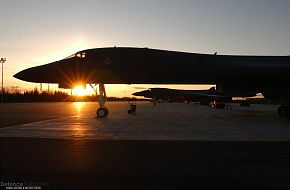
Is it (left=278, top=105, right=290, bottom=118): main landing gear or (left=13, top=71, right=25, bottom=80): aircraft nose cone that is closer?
(left=13, top=71, right=25, bottom=80): aircraft nose cone

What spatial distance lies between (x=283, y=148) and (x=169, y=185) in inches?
163

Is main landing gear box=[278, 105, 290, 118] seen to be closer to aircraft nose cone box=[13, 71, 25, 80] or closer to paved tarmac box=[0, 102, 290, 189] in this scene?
paved tarmac box=[0, 102, 290, 189]

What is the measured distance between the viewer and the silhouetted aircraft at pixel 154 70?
604 inches

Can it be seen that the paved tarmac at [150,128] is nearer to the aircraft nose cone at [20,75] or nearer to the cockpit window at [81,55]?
the aircraft nose cone at [20,75]

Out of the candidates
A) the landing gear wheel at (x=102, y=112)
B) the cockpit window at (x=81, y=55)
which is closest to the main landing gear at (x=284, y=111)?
the landing gear wheel at (x=102, y=112)

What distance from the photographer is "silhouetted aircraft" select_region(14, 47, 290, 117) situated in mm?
15336

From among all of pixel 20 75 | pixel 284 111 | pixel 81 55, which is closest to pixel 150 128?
pixel 81 55

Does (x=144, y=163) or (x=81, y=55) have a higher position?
(x=81, y=55)

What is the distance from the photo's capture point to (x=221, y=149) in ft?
22.7

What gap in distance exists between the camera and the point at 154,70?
15.4m

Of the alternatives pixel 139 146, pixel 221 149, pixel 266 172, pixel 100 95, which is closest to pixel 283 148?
pixel 221 149

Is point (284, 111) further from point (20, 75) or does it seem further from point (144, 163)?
point (20, 75)

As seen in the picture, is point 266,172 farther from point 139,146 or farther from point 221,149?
point 139,146

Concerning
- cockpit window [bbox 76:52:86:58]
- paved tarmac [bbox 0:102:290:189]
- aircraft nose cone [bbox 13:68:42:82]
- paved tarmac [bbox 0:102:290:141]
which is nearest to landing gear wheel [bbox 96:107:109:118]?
paved tarmac [bbox 0:102:290:141]
